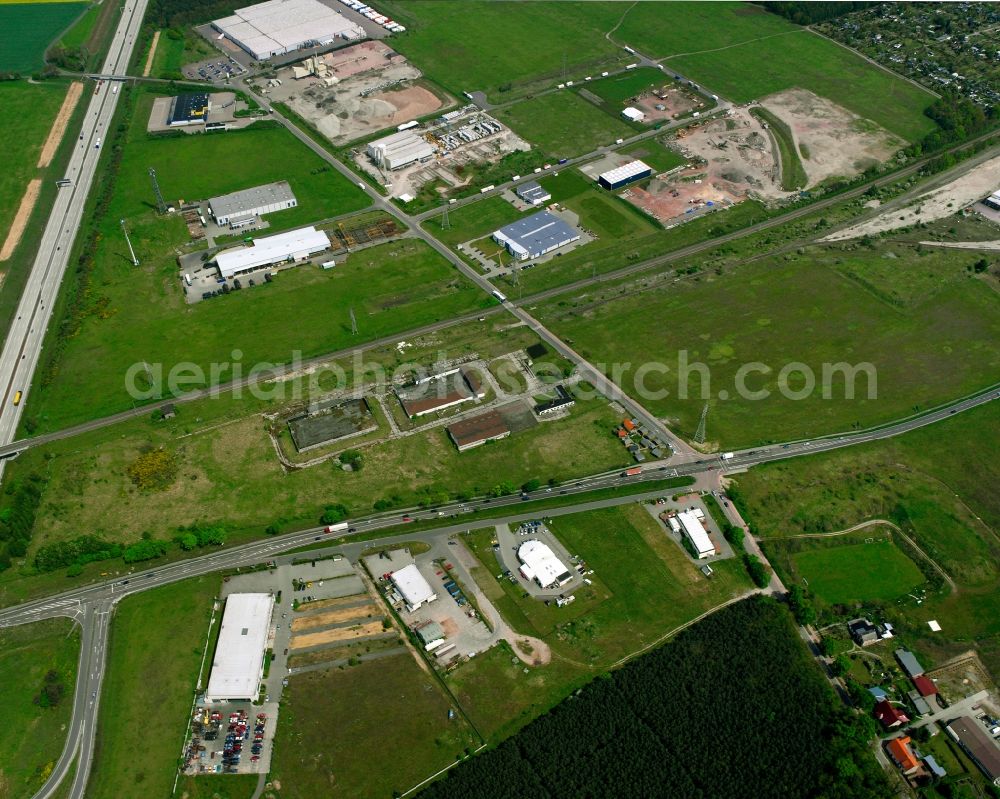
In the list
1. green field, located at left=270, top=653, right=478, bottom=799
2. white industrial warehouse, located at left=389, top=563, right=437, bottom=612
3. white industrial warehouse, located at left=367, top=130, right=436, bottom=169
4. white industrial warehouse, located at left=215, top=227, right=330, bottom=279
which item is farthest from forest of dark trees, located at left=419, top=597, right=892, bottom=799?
white industrial warehouse, located at left=367, top=130, right=436, bottom=169

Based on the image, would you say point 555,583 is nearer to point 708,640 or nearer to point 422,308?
point 708,640

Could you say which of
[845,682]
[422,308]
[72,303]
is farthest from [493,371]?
[72,303]

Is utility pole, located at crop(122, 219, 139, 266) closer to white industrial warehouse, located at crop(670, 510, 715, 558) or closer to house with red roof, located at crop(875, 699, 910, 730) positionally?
white industrial warehouse, located at crop(670, 510, 715, 558)

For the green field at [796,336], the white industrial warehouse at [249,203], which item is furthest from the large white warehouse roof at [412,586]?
the white industrial warehouse at [249,203]

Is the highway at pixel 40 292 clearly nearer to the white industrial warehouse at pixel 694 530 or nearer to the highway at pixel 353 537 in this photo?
the highway at pixel 353 537

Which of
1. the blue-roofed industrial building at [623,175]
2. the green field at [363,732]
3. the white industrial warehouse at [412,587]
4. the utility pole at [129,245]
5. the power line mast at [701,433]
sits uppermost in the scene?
the blue-roofed industrial building at [623,175]
